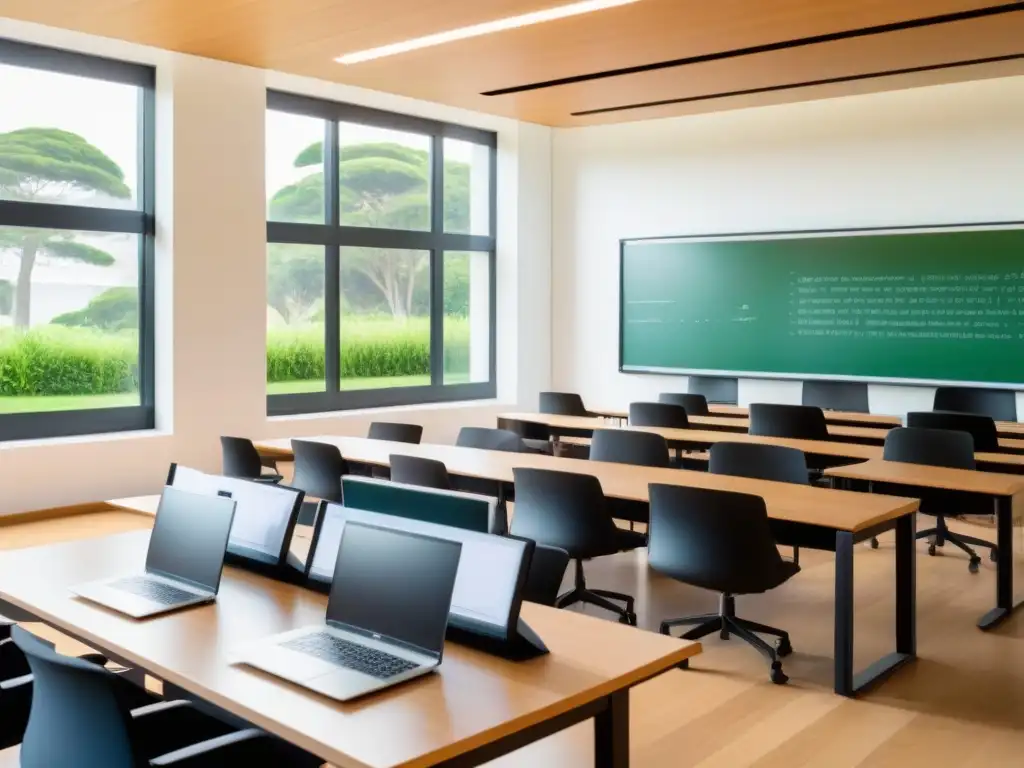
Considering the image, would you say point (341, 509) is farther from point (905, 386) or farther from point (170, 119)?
point (905, 386)

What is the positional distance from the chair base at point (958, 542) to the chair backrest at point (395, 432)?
124 inches

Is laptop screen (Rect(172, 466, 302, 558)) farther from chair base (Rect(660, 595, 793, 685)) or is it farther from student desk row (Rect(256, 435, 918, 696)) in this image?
chair base (Rect(660, 595, 793, 685))

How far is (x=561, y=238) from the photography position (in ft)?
36.6

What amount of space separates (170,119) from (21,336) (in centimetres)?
195

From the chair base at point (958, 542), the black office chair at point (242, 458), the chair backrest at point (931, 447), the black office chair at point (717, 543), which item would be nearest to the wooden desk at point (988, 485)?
the chair backrest at point (931, 447)

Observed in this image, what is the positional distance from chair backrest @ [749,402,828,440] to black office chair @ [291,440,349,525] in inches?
119

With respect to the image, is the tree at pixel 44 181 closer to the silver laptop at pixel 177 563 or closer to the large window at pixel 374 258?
the large window at pixel 374 258

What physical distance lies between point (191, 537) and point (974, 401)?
672cm

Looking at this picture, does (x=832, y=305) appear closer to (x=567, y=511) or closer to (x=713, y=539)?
(x=567, y=511)

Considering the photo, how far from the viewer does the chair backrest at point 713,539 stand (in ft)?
13.2

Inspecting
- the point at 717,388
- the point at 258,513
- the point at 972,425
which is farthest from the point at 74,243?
the point at 972,425

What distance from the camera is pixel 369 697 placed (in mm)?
2088

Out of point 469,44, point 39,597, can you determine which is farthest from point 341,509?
point 469,44

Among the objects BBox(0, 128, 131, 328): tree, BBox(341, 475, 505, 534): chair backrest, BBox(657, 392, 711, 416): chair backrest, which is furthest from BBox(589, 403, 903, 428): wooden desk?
BBox(341, 475, 505, 534): chair backrest
